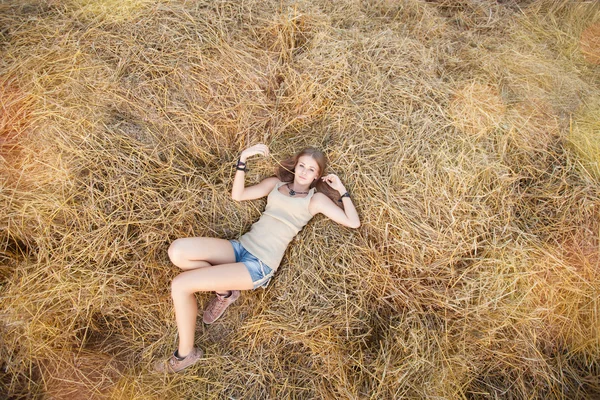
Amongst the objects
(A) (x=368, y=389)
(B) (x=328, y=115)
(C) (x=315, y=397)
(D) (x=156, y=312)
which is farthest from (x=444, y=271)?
(D) (x=156, y=312)

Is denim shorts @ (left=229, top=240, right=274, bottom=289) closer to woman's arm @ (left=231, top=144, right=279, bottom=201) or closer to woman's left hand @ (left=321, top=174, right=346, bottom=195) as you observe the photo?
woman's arm @ (left=231, top=144, right=279, bottom=201)

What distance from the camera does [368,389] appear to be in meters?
2.73

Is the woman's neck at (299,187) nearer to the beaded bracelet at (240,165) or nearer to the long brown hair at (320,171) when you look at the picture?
the long brown hair at (320,171)

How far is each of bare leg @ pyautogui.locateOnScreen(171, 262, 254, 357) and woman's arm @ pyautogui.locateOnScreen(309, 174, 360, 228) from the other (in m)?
0.79

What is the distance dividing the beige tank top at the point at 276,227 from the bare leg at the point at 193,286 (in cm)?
23

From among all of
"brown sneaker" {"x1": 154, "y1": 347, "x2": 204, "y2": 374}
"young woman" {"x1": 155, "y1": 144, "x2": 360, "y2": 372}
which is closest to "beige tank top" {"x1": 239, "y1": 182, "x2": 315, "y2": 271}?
"young woman" {"x1": 155, "y1": 144, "x2": 360, "y2": 372}

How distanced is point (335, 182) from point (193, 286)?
1.44 m

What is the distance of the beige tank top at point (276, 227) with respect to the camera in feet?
9.80

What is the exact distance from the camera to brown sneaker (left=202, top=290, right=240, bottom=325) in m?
3.06

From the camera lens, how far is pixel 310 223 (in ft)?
10.6

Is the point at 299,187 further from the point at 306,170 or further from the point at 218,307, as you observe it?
the point at 218,307

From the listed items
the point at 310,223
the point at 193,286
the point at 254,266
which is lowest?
the point at 193,286

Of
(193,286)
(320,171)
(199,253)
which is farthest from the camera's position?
(320,171)

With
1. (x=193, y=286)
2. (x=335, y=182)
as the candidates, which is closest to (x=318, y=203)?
(x=335, y=182)
